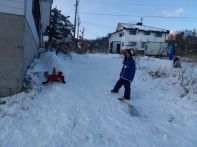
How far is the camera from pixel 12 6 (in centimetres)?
890

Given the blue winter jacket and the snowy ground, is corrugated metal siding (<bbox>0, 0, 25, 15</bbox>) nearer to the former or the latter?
the snowy ground

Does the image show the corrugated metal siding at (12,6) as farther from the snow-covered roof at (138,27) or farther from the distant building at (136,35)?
the snow-covered roof at (138,27)

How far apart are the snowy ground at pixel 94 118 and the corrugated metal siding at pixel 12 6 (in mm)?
2369

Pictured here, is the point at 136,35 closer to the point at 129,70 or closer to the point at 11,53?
the point at 129,70

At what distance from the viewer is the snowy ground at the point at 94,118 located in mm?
6531

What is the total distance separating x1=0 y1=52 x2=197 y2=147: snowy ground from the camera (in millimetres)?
6531

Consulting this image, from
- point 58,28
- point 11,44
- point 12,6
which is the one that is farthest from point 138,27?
point 11,44

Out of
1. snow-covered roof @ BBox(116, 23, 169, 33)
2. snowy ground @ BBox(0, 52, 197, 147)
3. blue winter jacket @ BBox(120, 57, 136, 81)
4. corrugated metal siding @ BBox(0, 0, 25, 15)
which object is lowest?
snowy ground @ BBox(0, 52, 197, 147)

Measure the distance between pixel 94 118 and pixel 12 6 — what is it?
13.2ft

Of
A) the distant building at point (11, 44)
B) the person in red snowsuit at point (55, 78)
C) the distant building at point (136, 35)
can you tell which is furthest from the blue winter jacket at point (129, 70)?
the distant building at point (136, 35)

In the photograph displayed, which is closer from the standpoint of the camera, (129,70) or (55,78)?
(129,70)

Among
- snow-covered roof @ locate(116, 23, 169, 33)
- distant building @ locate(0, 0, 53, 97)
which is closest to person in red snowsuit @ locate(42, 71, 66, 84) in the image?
distant building @ locate(0, 0, 53, 97)

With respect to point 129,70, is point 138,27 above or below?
above

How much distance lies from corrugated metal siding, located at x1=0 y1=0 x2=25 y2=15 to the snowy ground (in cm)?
237
